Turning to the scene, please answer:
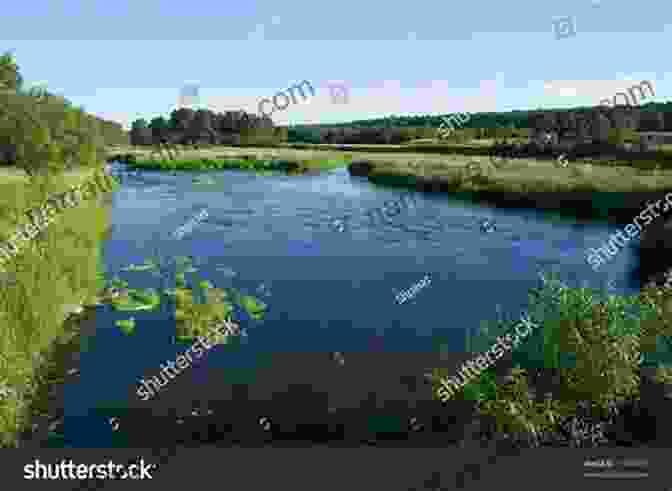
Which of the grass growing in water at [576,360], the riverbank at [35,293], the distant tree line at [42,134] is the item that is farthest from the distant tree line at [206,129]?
the grass growing in water at [576,360]

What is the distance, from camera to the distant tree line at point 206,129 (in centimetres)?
10869

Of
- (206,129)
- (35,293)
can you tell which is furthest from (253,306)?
(206,129)

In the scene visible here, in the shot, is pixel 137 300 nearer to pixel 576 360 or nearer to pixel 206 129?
pixel 576 360

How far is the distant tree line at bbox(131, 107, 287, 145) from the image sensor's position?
357 feet

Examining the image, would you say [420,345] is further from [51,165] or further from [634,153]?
[634,153]

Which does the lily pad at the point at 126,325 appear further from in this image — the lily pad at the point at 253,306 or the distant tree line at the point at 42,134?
the distant tree line at the point at 42,134

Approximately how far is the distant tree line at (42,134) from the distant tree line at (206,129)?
234 feet

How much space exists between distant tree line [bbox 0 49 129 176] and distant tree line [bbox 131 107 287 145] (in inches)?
2813

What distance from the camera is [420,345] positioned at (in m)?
13.5

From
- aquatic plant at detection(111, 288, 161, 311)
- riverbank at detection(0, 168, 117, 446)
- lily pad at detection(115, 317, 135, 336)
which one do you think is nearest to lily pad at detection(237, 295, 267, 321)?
aquatic plant at detection(111, 288, 161, 311)

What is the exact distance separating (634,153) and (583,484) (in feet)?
162

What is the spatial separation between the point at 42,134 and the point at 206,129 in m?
87.4

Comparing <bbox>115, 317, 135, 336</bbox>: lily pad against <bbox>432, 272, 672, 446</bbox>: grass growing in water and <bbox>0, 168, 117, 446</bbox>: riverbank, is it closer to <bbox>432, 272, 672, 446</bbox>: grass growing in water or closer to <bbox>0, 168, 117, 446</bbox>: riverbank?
<bbox>0, 168, 117, 446</bbox>: riverbank

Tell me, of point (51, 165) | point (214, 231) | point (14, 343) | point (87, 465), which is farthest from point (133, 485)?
point (51, 165)
